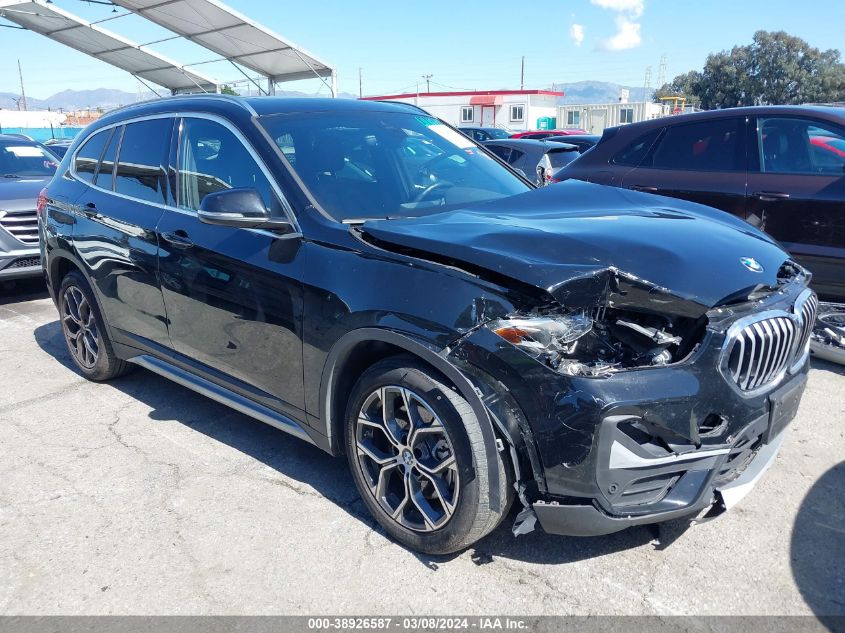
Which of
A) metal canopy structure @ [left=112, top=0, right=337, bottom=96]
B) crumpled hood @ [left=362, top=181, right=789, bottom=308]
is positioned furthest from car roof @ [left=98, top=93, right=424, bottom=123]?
metal canopy structure @ [left=112, top=0, right=337, bottom=96]

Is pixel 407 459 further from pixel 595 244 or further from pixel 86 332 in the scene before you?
pixel 86 332

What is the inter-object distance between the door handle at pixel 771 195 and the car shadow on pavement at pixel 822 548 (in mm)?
2491

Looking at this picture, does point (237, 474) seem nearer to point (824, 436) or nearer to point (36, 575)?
point (36, 575)

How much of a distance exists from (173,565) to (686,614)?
2085 mm

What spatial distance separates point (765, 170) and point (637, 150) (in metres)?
1.15

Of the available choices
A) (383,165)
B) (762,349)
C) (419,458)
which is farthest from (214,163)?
(762,349)

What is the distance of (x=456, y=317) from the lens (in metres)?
2.52

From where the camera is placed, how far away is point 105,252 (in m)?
4.38

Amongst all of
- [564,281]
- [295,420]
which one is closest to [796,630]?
[564,281]

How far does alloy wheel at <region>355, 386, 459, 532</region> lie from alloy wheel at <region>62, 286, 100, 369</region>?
2.78 metres

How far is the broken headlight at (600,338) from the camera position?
2395mm

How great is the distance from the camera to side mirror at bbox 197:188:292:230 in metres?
3.07

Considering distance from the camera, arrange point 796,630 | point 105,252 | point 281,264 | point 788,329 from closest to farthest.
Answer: point 796,630 < point 788,329 < point 281,264 < point 105,252

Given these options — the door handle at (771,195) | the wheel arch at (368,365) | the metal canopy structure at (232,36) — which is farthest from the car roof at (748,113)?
the metal canopy structure at (232,36)
